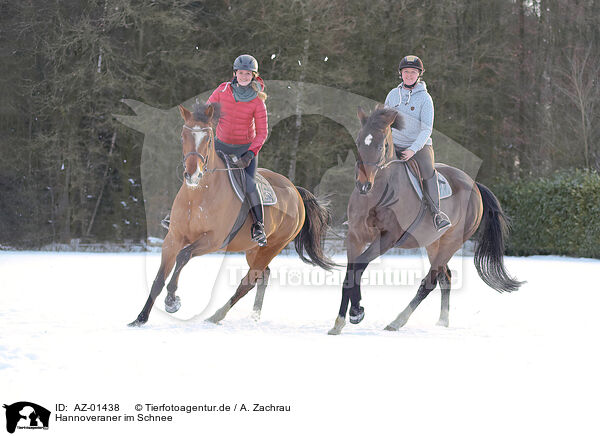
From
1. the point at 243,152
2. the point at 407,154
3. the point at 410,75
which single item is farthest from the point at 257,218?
the point at 410,75

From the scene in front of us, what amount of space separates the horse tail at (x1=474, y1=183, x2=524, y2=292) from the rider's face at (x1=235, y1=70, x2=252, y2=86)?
3.59 metres

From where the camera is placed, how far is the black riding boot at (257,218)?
26.9 feet

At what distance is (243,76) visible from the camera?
800 cm

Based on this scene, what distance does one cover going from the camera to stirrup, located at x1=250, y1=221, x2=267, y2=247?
26.8ft

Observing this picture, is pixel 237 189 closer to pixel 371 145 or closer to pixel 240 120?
pixel 240 120

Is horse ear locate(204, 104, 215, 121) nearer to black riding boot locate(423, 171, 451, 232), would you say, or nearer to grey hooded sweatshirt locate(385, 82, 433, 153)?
grey hooded sweatshirt locate(385, 82, 433, 153)

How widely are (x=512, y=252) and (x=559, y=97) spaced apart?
6507 millimetres

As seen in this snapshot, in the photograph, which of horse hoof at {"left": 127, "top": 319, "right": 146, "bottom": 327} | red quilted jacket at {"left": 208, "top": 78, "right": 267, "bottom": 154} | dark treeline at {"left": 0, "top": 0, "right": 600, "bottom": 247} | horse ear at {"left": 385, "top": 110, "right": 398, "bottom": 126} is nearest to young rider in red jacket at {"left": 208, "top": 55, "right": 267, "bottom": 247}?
red quilted jacket at {"left": 208, "top": 78, "right": 267, "bottom": 154}

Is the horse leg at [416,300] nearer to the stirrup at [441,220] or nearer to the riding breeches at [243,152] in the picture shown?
the stirrup at [441,220]

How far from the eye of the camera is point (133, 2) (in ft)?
69.5

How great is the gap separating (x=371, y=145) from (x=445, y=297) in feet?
7.66

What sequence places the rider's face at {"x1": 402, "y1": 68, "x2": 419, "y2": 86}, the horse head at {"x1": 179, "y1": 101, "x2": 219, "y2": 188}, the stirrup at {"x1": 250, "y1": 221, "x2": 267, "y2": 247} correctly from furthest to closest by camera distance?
the stirrup at {"x1": 250, "y1": 221, "x2": 267, "y2": 247} → the rider's face at {"x1": 402, "y1": 68, "x2": 419, "y2": 86} → the horse head at {"x1": 179, "y1": 101, "x2": 219, "y2": 188}

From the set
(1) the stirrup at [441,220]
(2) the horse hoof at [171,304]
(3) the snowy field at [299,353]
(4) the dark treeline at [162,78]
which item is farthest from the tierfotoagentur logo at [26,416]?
(4) the dark treeline at [162,78]

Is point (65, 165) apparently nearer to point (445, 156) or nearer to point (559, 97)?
point (445, 156)
